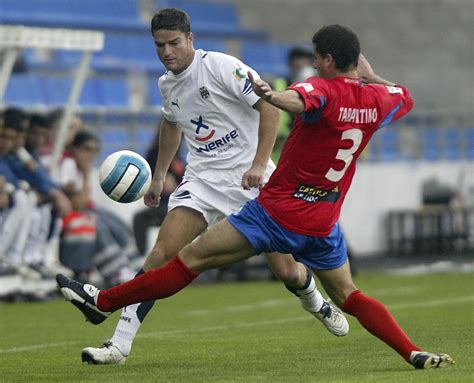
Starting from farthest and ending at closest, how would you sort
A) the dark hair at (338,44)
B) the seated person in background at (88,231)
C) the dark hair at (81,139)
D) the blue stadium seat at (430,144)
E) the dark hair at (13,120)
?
the blue stadium seat at (430,144) → the dark hair at (81,139) → the seated person in background at (88,231) → the dark hair at (13,120) → the dark hair at (338,44)

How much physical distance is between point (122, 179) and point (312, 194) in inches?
66.5

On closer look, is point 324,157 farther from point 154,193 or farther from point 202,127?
point 154,193

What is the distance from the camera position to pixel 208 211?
26.7 feet

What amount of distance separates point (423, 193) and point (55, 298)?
9659mm

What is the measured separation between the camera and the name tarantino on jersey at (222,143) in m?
8.15

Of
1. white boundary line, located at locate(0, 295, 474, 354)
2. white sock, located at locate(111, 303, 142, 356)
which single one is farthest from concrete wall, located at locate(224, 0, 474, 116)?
white sock, located at locate(111, 303, 142, 356)

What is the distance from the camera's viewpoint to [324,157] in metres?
6.82

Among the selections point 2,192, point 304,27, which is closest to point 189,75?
point 2,192

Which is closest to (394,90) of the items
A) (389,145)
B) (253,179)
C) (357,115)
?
(357,115)

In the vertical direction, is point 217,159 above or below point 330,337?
above

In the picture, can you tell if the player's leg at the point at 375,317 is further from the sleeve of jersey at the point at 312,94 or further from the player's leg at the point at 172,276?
the sleeve of jersey at the point at 312,94

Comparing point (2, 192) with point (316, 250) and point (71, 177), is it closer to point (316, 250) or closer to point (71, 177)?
point (71, 177)

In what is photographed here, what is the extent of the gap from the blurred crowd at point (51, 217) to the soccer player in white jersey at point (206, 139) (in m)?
5.85

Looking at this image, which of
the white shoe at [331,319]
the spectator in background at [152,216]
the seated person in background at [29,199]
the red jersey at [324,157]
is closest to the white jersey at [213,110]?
the white shoe at [331,319]
